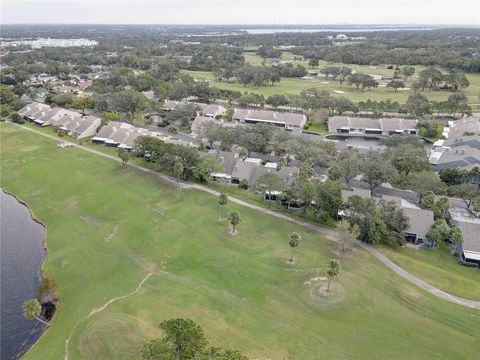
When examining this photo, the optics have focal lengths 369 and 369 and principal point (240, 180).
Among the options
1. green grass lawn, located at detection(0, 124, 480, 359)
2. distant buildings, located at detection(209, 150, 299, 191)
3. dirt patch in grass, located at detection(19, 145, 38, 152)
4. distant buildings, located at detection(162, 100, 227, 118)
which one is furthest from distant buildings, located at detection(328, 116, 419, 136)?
dirt patch in grass, located at detection(19, 145, 38, 152)

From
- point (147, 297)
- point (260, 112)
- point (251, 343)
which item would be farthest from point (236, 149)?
point (251, 343)

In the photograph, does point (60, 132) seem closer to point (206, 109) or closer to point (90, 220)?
point (206, 109)

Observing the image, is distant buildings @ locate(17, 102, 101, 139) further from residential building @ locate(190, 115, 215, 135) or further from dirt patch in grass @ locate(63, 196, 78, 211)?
dirt patch in grass @ locate(63, 196, 78, 211)

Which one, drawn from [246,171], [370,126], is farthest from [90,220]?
[370,126]

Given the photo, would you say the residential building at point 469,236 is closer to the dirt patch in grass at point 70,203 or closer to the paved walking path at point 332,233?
the paved walking path at point 332,233

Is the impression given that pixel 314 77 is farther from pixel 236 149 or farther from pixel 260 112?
pixel 236 149

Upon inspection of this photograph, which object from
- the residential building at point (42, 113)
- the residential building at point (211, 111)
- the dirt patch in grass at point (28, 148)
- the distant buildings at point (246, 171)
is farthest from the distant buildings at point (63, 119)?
the distant buildings at point (246, 171)
